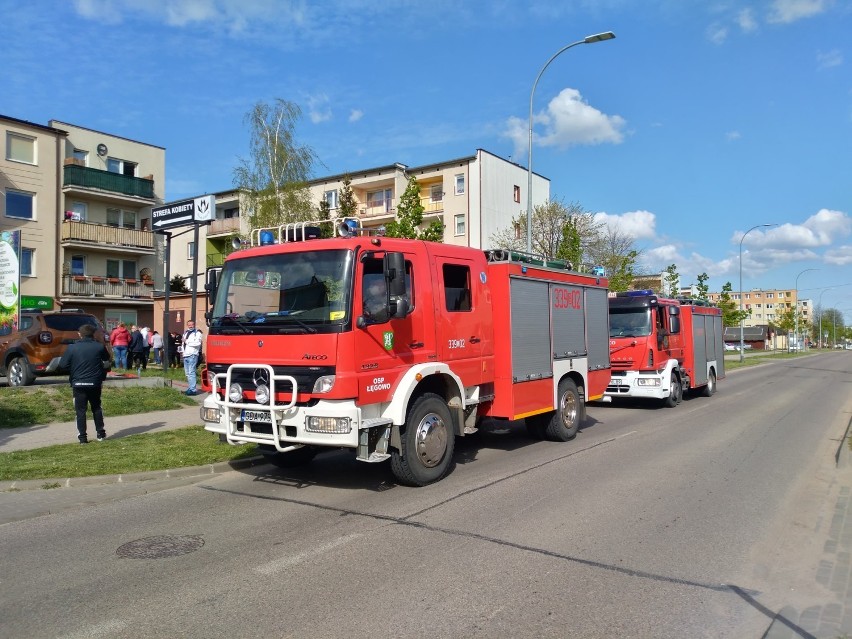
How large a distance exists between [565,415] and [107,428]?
7.92 m

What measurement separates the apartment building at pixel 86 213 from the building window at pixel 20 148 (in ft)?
0.14

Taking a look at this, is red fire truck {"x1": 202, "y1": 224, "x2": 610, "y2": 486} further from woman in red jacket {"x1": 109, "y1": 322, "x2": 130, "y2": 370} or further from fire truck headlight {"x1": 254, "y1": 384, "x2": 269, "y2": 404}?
woman in red jacket {"x1": 109, "y1": 322, "x2": 130, "y2": 370}

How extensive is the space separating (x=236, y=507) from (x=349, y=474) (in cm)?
186

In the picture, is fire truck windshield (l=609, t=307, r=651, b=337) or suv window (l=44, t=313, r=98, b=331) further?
suv window (l=44, t=313, r=98, b=331)

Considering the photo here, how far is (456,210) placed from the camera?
4288 centimetres

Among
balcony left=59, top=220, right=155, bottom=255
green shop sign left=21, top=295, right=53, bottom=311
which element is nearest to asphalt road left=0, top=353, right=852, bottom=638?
green shop sign left=21, top=295, right=53, bottom=311

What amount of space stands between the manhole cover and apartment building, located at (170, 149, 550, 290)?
33042 millimetres

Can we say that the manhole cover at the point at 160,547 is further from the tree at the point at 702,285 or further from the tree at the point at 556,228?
the tree at the point at 702,285

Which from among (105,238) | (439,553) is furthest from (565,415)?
(105,238)

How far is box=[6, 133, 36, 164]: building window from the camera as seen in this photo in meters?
31.7

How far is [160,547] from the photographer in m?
5.45

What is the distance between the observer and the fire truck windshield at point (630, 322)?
15.4 meters

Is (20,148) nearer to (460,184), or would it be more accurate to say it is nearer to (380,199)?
(380,199)

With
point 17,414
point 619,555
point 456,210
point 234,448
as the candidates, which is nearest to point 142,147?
point 456,210
